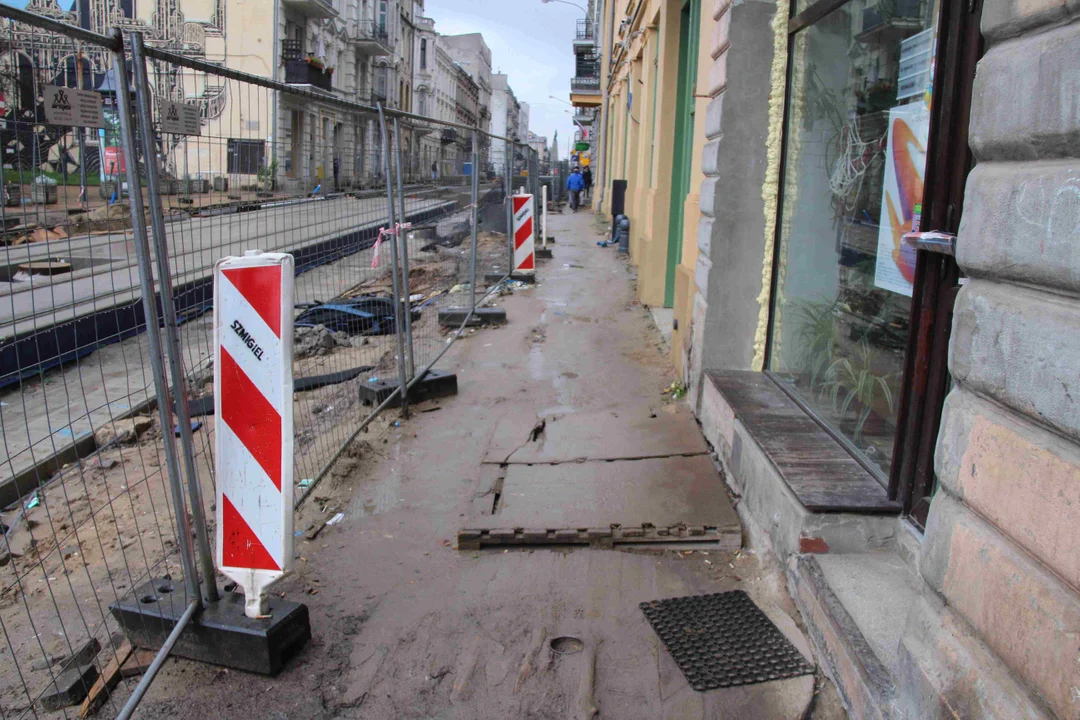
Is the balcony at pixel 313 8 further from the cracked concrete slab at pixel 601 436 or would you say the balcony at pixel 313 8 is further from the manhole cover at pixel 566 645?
the manhole cover at pixel 566 645

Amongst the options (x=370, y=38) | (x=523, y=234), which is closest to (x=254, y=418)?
(x=523, y=234)

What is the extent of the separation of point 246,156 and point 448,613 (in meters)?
2.26

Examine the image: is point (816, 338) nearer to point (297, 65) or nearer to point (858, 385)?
point (858, 385)

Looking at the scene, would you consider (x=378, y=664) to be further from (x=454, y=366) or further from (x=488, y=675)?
(x=454, y=366)

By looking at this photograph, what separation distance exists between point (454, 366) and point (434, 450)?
2162 millimetres

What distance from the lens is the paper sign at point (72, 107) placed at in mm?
2369

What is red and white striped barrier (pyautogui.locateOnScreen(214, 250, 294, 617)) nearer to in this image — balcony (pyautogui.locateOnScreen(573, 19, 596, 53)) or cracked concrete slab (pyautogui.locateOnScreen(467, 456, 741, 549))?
cracked concrete slab (pyautogui.locateOnScreen(467, 456, 741, 549))

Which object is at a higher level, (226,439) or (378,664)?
(226,439)

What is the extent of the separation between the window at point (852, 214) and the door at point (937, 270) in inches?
9.8

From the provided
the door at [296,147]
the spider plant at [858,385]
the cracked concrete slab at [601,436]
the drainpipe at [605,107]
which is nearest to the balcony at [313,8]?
the drainpipe at [605,107]

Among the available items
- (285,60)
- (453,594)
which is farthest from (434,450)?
(285,60)

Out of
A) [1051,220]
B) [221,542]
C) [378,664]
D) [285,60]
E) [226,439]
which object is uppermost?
[285,60]

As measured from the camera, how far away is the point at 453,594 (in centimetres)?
341

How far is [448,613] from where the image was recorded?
10.7 ft
